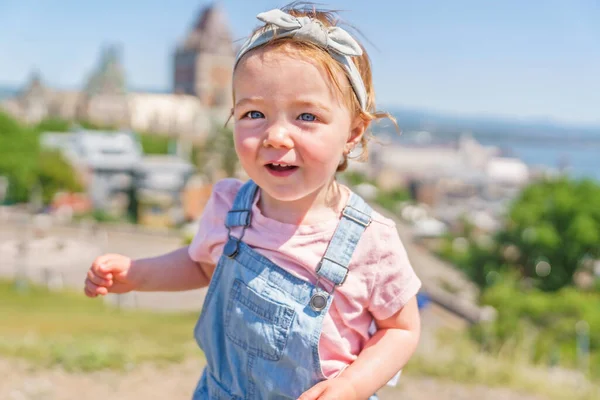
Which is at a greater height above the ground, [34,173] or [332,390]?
[332,390]

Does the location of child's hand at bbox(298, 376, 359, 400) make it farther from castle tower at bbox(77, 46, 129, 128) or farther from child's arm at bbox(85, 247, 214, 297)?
castle tower at bbox(77, 46, 129, 128)

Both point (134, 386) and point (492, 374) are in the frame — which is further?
point (492, 374)

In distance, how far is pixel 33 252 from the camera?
11.8 m

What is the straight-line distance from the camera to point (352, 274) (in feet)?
5.09

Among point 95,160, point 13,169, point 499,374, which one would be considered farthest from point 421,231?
point 499,374

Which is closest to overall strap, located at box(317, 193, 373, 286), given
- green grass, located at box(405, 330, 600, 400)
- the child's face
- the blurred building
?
the child's face

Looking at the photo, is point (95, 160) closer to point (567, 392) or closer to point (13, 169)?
point (13, 169)

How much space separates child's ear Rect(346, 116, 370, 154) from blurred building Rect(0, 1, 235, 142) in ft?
180

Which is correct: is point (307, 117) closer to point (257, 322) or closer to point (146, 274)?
point (257, 322)

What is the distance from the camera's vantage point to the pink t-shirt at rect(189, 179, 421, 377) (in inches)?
61.2

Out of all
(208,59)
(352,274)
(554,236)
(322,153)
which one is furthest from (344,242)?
(208,59)

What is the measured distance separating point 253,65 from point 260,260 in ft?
1.46

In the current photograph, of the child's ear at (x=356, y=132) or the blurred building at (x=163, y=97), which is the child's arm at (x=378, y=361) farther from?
the blurred building at (x=163, y=97)

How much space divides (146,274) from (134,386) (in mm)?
2422
